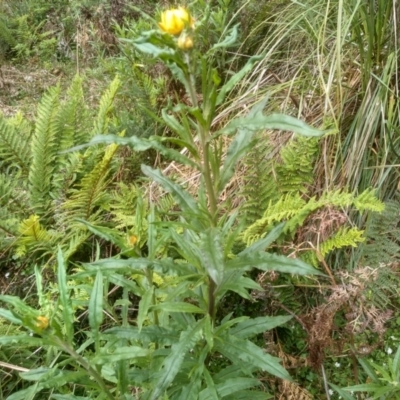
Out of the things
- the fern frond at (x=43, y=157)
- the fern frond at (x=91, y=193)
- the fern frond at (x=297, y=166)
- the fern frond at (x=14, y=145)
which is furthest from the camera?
the fern frond at (x=14, y=145)

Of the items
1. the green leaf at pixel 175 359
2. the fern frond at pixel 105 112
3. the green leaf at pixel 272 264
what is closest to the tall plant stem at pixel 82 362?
the green leaf at pixel 175 359

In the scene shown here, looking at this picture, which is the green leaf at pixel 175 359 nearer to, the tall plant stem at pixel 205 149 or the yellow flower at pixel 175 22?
the tall plant stem at pixel 205 149

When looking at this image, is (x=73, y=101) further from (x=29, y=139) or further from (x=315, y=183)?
(x=315, y=183)

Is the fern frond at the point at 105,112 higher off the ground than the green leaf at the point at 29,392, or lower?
higher

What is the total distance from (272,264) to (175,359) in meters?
0.30

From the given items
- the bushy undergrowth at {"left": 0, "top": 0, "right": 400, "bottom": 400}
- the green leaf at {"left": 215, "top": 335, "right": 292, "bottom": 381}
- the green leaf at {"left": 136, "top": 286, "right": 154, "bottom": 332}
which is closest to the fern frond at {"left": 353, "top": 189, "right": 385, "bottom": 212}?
the bushy undergrowth at {"left": 0, "top": 0, "right": 400, "bottom": 400}

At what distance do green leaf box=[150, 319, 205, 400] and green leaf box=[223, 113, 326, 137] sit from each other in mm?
491

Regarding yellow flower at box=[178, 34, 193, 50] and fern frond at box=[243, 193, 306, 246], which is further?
fern frond at box=[243, 193, 306, 246]

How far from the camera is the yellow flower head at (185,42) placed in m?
0.93

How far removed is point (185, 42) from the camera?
3.05 feet

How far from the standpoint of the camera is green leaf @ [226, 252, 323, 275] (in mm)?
1098

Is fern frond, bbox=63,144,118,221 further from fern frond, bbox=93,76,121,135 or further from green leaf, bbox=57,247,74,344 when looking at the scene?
green leaf, bbox=57,247,74,344

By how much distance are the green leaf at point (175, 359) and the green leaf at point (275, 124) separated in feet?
1.61

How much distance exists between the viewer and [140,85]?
2648mm
